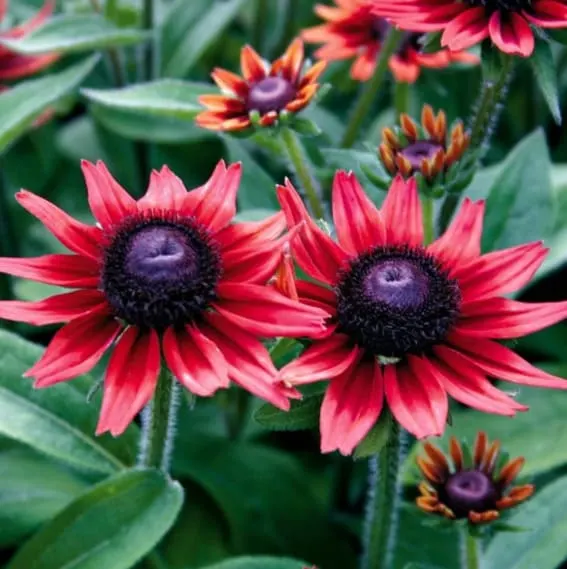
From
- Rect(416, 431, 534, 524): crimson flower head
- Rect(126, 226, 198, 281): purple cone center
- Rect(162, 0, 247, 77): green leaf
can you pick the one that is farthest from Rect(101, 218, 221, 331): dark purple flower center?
Rect(162, 0, 247, 77): green leaf

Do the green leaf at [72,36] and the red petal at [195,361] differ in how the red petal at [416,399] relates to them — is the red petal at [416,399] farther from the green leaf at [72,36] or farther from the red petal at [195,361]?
the green leaf at [72,36]

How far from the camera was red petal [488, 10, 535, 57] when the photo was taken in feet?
2.65

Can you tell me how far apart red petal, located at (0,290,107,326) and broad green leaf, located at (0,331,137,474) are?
0.19 metres

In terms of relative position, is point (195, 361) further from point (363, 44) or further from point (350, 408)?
point (363, 44)

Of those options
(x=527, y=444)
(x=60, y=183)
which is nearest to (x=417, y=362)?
(x=527, y=444)

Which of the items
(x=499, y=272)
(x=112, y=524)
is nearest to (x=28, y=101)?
(x=112, y=524)

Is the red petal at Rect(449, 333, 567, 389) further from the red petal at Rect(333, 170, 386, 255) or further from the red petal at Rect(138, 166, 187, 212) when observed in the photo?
the red petal at Rect(138, 166, 187, 212)

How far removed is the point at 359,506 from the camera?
1.27 meters

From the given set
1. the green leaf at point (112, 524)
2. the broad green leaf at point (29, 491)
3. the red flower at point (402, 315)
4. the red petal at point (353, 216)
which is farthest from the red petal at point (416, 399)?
the broad green leaf at point (29, 491)

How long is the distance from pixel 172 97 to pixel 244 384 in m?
0.56

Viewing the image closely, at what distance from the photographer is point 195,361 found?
2.21 feet

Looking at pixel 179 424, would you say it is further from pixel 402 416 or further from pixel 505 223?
pixel 402 416

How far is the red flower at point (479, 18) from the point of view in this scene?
818 mm

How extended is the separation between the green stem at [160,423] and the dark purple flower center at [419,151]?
10.8 inches
